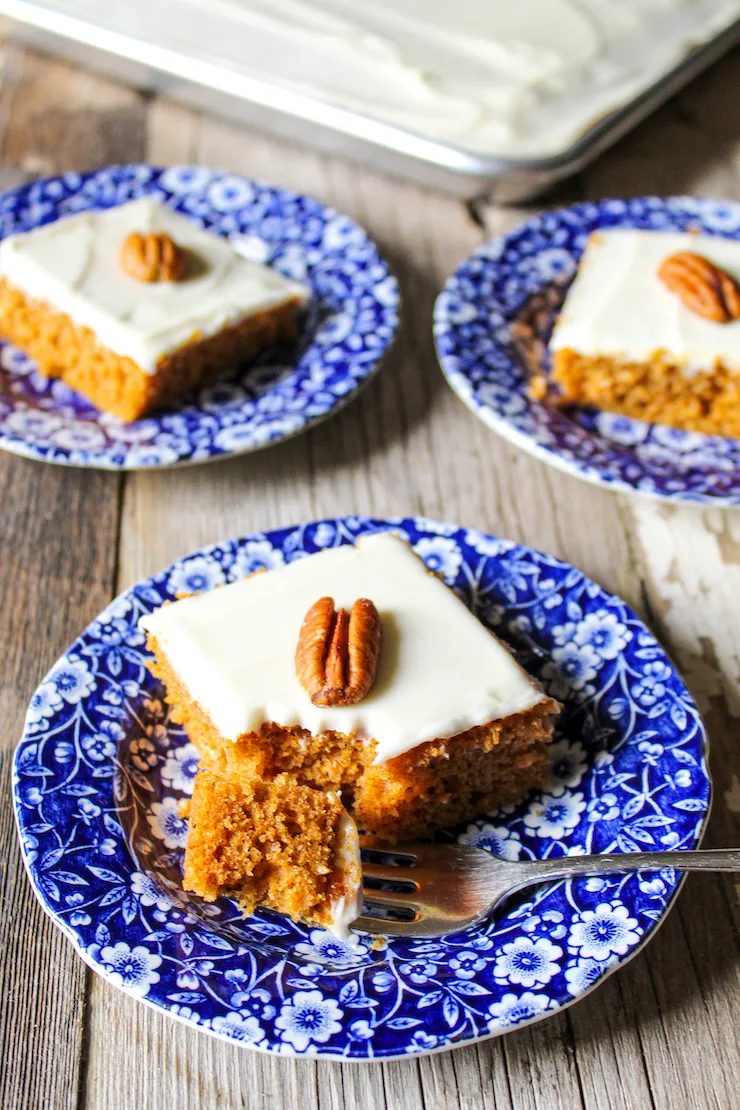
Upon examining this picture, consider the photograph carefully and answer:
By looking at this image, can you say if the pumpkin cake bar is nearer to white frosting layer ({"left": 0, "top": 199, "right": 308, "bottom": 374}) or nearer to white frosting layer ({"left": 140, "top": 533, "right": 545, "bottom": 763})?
white frosting layer ({"left": 140, "top": 533, "right": 545, "bottom": 763})

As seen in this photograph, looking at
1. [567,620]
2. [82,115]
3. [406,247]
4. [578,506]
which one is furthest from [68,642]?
[82,115]

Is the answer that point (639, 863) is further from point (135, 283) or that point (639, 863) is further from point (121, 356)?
point (135, 283)

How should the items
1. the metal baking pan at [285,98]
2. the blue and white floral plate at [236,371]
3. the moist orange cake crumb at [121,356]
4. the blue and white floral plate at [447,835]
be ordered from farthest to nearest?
the metal baking pan at [285,98] → the moist orange cake crumb at [121,356] → the blue and white floral plate at [236,371] → the blue and white floral plate at [447,835]

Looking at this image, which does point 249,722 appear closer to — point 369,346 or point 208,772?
point 208,772

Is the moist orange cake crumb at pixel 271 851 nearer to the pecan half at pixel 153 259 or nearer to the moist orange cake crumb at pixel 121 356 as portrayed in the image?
the moist orange cake crumb at pixel 121 356

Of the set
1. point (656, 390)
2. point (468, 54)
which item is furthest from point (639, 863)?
point (468, 54)

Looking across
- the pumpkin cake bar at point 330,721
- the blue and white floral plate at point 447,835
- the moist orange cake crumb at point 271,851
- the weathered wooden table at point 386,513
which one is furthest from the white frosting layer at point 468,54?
the moist orange cake crumb at point 271,851
